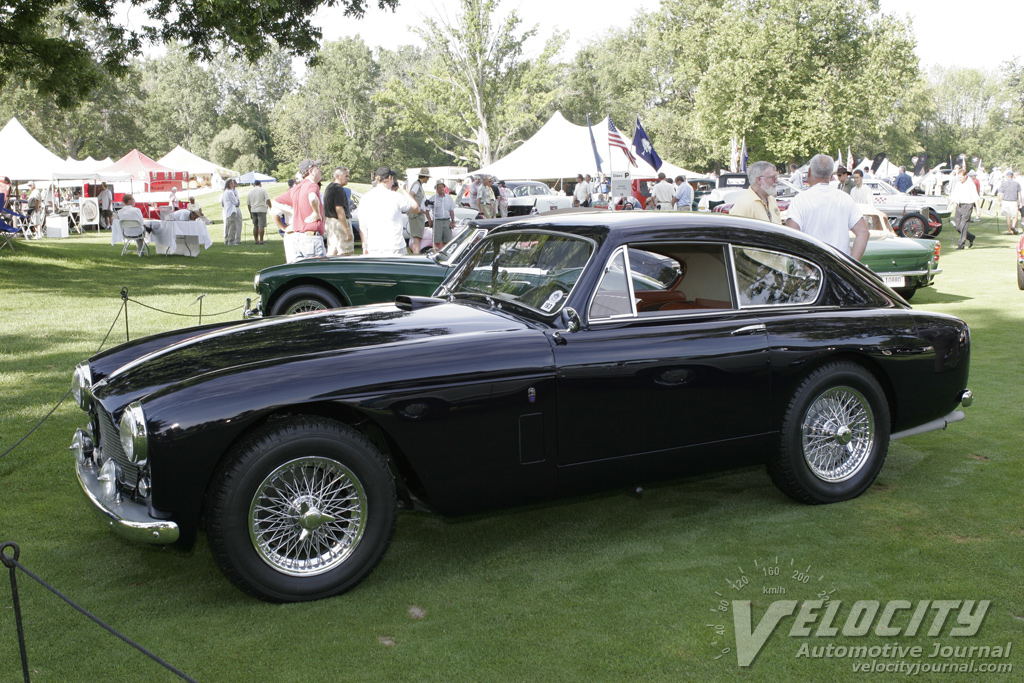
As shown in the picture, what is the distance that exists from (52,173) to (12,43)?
11.1m

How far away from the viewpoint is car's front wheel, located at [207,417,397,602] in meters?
3.37

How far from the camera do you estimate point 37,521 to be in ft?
14.8

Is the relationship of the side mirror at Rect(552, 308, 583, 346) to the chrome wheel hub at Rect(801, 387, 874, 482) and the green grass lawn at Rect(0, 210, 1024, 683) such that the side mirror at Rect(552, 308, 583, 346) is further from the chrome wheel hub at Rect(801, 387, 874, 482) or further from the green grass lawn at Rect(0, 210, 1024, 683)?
the chrome wheel hub at Rect(801, 387, 874, 482)

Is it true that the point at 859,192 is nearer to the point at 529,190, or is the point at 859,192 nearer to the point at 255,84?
the point at 529,190

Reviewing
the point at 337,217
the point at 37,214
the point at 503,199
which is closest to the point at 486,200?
the point at 503,199

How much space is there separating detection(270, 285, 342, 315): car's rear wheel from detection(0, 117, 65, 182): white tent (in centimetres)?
2166

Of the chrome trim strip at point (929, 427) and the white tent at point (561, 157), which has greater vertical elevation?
the white tent at point (561, 157)

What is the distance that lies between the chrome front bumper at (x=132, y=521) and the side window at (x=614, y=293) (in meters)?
2.09

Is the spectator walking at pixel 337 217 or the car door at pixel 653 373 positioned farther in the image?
the spectator walking at pixel 337 217

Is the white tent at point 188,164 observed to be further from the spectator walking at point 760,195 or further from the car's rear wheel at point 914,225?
the spectator walking at point 760,195

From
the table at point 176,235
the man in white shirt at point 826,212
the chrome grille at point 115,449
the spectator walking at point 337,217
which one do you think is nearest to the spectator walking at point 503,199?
the table at point 176,235

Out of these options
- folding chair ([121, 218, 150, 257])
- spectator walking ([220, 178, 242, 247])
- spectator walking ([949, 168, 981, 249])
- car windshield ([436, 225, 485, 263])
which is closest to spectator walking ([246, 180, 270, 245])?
spectator walking ([220, 178, 242, 247])

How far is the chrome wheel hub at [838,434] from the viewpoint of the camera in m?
4.60

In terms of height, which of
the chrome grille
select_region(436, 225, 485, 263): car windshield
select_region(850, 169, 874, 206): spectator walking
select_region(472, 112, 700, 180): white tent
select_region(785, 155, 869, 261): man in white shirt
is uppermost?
select_region(472, 112, 700, 180): white tent
